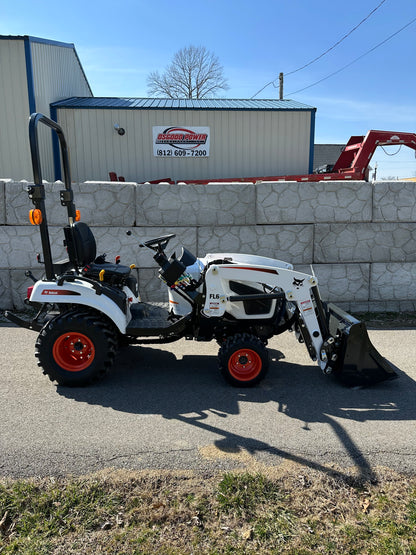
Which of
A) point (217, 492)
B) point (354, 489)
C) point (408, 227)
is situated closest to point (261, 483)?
point (217, 492)

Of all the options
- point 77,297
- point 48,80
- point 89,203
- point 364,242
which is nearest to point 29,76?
point 48,80

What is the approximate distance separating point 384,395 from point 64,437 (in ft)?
9.50

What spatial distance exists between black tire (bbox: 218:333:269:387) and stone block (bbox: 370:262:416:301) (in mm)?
3619

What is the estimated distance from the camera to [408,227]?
6852 mm

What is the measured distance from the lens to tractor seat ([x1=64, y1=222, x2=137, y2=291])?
429 centimetres

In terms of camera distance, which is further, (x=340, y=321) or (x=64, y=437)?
(x=340, y=321)

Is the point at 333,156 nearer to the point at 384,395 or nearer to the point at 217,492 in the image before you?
the point at 384,395

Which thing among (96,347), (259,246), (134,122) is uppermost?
(134,122)

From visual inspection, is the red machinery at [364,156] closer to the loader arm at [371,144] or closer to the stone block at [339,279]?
the loader arm at [371,144]

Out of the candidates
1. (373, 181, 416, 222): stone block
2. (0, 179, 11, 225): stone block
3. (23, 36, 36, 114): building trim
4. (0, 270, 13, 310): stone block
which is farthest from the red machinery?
(0, 270, 13, 310): stone block

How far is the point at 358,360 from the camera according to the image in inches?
160

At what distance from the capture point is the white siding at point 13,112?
1067 centimetres

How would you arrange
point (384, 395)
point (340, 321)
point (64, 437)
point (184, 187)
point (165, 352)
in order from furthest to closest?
point (184, 187), point (165, 352), point (340, 321), point (384, 395), point (64, 437)

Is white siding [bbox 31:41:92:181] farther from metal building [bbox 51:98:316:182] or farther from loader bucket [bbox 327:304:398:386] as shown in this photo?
loader bucket [bbox 327:304:398:386]
